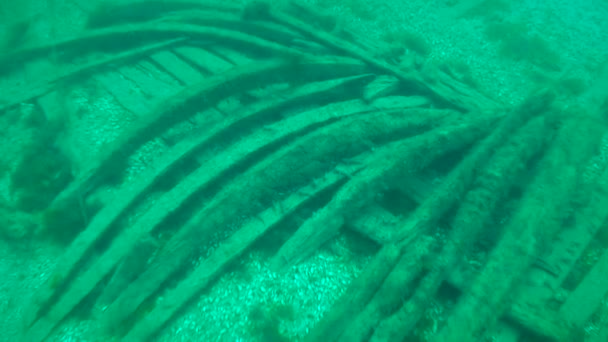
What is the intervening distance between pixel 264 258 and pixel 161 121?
93.7 inches

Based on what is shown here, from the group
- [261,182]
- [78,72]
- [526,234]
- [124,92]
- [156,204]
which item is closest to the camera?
[526,234]

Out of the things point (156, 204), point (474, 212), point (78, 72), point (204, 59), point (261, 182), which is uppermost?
point (474, 212)

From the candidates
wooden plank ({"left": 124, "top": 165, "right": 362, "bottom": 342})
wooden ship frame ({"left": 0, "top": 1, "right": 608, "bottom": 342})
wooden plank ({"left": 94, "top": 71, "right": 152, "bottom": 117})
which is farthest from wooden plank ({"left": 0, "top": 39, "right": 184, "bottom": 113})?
wooden plank ({"left": 124, "top": 165, "right": 362, "bottom": 342})

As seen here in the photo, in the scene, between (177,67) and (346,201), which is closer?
(346,201)

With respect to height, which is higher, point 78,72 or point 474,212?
point 474,212

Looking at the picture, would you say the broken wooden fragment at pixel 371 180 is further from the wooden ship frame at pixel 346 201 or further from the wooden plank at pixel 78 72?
the wooden plank at pixel 78 72

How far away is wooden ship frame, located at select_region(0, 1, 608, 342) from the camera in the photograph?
10.9 feet

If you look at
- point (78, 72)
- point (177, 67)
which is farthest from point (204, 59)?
point (78, 72)

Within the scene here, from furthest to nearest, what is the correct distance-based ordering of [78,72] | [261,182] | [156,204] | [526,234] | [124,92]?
[78,72] < [124,92] < [261,182] < [156,204] < [526,234]

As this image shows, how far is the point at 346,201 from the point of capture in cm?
390

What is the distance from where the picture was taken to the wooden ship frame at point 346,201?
10.9 feet

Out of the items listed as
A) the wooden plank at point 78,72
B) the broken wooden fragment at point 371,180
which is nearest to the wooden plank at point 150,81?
the wooden plank at point 78,72

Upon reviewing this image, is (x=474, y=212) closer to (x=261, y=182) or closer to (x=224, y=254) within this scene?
(x=261, y=182)

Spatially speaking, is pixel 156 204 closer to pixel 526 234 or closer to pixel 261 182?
pixel 261 182
